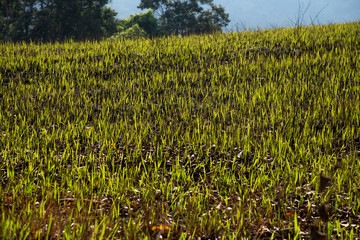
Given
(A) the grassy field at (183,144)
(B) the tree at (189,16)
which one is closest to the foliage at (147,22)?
(B) the tree at (189,16)

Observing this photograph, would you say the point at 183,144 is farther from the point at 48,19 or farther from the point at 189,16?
the point at 189,16

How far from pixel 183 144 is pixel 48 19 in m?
25.3

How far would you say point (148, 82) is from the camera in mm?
6516

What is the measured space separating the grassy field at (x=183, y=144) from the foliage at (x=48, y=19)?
1981cm

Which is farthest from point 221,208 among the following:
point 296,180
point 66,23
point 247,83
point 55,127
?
point 66,23

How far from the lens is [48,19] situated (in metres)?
26.1

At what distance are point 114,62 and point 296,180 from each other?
5.51 meters

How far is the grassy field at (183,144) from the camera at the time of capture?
2.68m

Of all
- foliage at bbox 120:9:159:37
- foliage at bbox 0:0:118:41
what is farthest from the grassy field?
foliage at bbox 120:9:159:37

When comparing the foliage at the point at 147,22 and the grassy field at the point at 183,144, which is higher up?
the foliage at the point at 147,22

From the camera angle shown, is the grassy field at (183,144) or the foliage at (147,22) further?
the foliage at (147,22)

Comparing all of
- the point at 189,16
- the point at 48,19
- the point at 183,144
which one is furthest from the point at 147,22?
the point at 183,144

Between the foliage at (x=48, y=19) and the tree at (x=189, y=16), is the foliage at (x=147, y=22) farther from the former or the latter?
the foliage at (x=48, y=19)

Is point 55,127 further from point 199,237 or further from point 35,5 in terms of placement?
point 35,5
